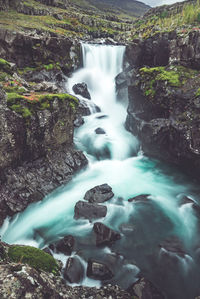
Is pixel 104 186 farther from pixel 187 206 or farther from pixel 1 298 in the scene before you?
pixel 1 298

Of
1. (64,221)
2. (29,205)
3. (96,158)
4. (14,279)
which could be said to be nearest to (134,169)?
(96,158)

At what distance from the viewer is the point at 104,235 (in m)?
8.44

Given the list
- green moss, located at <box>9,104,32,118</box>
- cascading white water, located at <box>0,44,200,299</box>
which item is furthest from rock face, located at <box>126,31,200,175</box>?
green moss, located at <box>9,104,32,118</box>

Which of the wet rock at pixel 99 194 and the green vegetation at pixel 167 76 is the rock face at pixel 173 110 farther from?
the wet rock at pixel 99 194

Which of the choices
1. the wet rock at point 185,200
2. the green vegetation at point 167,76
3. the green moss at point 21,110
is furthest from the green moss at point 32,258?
the green vegetation at point 167,76

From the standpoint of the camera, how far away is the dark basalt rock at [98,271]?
6702 millimetres

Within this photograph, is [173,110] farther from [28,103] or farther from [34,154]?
[34,154]

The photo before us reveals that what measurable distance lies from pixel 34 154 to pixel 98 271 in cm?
728

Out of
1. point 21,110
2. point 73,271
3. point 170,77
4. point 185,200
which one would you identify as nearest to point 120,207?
point 185,200

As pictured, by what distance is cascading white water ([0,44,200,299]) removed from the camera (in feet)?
28.8

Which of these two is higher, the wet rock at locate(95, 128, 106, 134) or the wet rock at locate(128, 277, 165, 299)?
the wet rock at locate(95, 128, 106, 134)

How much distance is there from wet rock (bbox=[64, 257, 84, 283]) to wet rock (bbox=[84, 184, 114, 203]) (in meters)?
3.99

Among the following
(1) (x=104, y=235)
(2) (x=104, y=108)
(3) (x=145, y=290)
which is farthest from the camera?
(2) (x=104, y=108)

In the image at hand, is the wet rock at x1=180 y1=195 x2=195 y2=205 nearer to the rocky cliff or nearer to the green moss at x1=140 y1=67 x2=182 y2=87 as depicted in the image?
the rocky cliff
